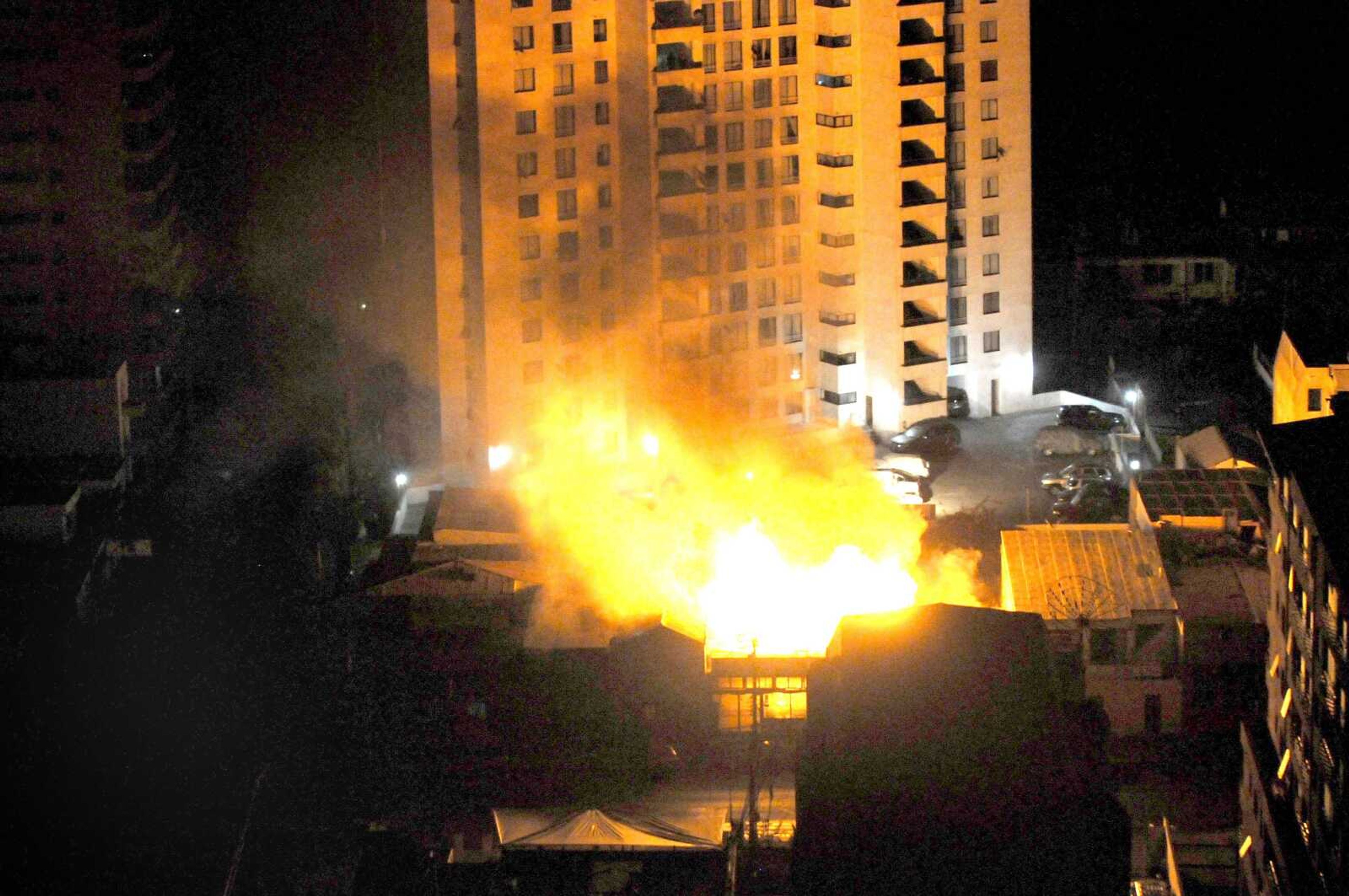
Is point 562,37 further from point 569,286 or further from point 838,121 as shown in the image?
point 838,121

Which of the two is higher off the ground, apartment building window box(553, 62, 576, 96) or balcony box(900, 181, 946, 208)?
apartment building window box(553, 62, 576, 96)

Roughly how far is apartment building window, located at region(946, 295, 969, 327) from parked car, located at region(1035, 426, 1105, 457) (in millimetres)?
1712

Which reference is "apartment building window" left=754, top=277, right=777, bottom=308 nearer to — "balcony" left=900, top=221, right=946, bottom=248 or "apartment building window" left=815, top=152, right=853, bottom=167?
"apartment building window" left=815, top=152, right=853, bottom=167

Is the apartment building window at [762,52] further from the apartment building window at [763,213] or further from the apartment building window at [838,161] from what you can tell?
the apartment building window at [763,213]

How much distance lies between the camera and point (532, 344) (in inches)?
833

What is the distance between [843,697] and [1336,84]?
2631cm

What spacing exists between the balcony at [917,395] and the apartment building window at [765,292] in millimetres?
1688

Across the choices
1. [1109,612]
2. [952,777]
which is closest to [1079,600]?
[1109,612]

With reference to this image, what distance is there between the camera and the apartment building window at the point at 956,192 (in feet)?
73.7

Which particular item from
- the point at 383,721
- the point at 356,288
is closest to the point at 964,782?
the point at 383,721

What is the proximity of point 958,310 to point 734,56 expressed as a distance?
3.76 m

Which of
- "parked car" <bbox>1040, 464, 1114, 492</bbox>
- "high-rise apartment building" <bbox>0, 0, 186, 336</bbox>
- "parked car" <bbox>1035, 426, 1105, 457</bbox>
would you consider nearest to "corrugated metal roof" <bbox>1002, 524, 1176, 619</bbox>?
"parked car" <bbox>1040, 464, 1114, 492</bbox>

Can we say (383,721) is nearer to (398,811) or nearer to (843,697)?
(398,811)

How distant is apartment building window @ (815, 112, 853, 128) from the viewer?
21.7 meters
